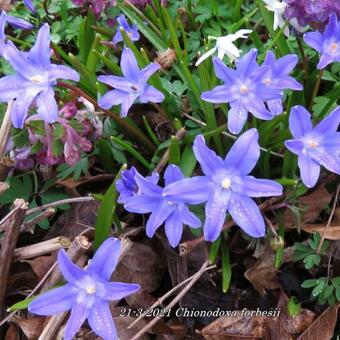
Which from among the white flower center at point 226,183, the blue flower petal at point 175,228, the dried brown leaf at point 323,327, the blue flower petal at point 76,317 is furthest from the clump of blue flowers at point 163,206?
the dried brown leaf at point 323,327

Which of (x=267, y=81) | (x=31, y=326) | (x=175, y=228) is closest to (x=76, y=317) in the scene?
(x=175, y=228)

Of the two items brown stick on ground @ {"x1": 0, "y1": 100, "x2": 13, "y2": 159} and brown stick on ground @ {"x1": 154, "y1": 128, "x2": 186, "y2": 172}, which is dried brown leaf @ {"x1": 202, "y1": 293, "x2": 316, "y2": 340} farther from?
brown stick on ground @ {"x1": 0, "y1": 100, "x2": 13, "y2": 159}

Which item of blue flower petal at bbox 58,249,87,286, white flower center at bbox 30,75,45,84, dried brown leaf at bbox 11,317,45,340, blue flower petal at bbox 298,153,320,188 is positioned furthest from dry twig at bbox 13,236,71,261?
blue flower petal at bbox 298,153,320,188

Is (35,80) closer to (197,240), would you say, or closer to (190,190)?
(190,190)

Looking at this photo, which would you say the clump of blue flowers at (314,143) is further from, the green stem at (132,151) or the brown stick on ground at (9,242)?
the brown stick on ground at (9,242)

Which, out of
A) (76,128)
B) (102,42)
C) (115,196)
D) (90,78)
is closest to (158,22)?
(102,42)

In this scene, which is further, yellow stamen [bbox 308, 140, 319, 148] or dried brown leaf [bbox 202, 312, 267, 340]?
dried brown leaf [bbox 202, 312, 267, 340]
